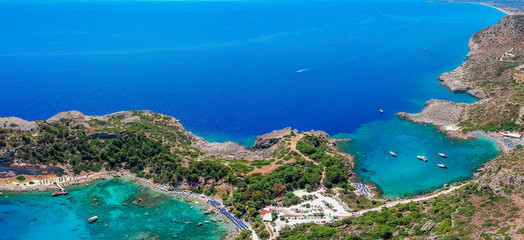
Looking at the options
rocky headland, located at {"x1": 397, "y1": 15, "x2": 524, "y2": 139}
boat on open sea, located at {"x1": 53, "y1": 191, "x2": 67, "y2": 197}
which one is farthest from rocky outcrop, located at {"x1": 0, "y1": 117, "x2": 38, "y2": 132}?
rocky headland, located at {"x1": 397, "y1": 15, "x2": 524, "y2": 139}

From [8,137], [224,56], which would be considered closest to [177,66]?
[224,56]

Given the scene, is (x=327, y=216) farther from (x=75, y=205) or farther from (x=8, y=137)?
(x=8, y=137)

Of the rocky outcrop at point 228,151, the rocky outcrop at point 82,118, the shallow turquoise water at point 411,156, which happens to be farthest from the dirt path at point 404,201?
the rocky outcrop at point 82,118

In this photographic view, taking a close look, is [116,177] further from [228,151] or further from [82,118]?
[228,151]

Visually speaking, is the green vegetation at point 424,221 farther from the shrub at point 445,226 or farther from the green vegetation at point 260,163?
the green vegetation at point 260,163

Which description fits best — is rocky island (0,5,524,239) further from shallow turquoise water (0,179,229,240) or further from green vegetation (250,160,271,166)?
shallow turquoise water (0,179,229,240)
